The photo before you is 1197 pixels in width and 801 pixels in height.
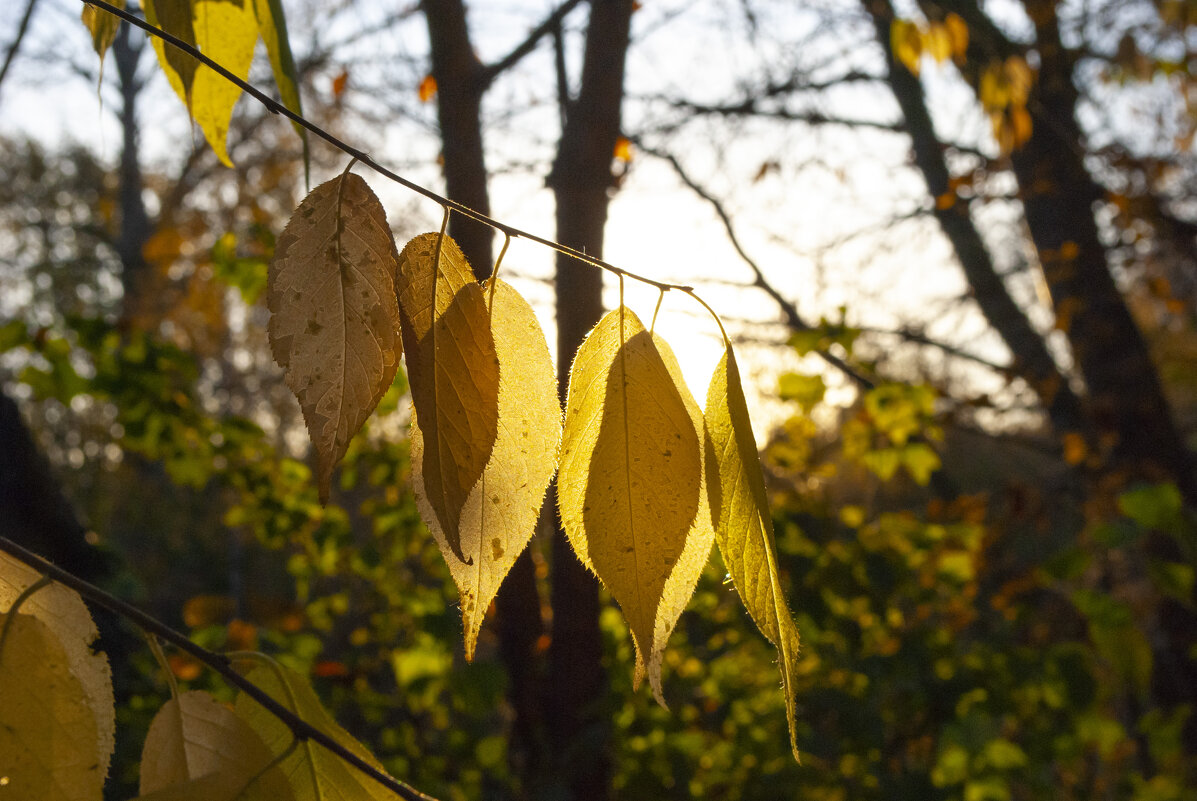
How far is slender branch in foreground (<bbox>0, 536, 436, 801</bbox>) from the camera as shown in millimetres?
299

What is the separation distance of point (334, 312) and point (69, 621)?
159mm

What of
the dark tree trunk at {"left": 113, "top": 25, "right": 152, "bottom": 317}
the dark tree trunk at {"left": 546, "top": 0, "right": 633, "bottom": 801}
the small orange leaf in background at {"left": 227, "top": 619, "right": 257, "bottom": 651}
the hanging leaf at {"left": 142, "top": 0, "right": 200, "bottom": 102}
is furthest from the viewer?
the dark tree trunk at {"left": 113, "top": 25, "right": 152, "bottom": 317}

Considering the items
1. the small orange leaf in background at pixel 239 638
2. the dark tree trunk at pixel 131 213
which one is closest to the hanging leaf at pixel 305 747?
the small orange leaf in background at pixel 239 638

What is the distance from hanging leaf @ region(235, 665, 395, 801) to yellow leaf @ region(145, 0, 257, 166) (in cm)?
27

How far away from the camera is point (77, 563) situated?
119 cm

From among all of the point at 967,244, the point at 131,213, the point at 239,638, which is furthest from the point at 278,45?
the point at 131,213

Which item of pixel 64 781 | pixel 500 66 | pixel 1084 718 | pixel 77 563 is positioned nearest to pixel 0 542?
pixel 64 781

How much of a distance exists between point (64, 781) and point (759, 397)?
2.03 metres

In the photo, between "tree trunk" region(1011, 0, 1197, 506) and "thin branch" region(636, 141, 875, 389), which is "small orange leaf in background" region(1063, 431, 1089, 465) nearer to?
"tree trunk" region(1011, 0, 1197, 506)

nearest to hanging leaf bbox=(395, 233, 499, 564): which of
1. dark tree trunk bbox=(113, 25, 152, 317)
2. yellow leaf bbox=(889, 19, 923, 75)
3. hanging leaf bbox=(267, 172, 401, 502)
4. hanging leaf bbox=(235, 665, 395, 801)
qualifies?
hanging leaf bbox=(267, 172, 401, 502)

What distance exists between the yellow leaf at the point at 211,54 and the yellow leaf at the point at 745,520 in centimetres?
30

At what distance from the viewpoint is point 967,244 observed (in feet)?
11.6

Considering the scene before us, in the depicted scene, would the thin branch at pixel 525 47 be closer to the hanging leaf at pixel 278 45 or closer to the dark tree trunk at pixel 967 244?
the hanging leaf at pixel 278 45

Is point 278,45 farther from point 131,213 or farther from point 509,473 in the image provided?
point 131,213
